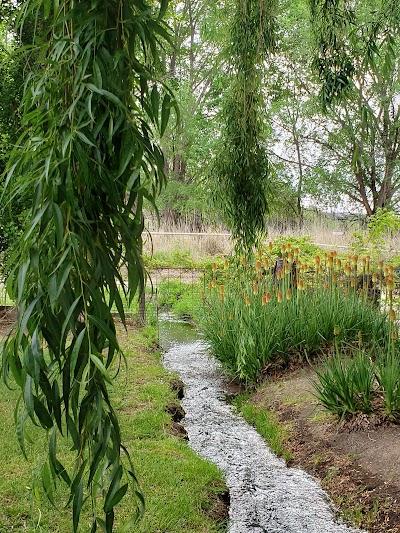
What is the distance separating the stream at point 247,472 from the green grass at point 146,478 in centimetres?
17

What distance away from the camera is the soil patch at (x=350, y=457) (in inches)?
121

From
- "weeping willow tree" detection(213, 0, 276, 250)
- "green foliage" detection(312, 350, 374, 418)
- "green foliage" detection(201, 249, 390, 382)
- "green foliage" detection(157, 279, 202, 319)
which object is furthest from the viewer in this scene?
"green foliage" detection(157, 279, 202, 319)

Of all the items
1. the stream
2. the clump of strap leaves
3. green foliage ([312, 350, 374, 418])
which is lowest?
the stream

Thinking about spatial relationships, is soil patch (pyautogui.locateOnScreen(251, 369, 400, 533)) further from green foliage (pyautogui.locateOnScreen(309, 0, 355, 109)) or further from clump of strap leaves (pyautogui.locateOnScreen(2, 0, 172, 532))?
clump of strap leaves (pyautogui.locateOnScreen(2, 0, 172, 532))

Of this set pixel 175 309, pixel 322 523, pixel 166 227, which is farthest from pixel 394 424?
pixel 166 227

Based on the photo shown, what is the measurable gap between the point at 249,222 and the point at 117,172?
2.96m

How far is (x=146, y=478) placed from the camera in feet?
10.2

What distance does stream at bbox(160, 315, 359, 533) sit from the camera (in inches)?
119

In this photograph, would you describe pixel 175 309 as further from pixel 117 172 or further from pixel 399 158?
pixel 399 158

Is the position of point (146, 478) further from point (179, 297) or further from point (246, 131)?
point (179, 297)

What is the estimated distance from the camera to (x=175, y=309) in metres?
8.66

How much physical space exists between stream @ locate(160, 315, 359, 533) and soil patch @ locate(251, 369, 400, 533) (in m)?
0.10

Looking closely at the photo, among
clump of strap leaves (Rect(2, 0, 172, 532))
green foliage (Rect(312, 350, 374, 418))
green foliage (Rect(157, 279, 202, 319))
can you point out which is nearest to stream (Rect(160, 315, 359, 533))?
green foliage (Rect(312, 350, 374, 418))

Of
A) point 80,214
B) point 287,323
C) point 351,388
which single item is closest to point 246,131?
point 351,388
